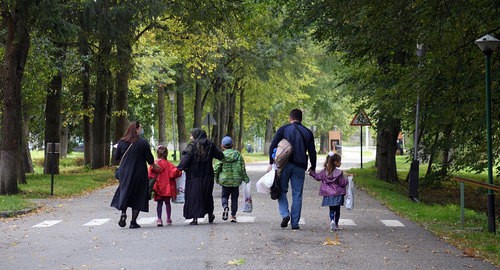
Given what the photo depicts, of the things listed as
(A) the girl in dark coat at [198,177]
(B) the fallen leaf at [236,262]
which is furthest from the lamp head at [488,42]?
(B) the fallen leaf at [236,262]

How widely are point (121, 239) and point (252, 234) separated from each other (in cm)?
197

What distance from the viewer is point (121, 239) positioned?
42.0 feet

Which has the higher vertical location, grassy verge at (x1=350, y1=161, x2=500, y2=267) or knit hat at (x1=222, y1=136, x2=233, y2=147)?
knit hat at (x1=222, y1=136, x2=233, y2=147)

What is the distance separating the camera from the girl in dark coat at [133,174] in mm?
14594

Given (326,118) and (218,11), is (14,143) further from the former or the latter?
(326,118)

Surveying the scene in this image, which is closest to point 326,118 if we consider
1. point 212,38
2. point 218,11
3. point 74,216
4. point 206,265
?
point 212,38

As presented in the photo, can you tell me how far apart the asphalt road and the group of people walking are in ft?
1.21

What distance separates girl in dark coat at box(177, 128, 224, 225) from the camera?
14.7m

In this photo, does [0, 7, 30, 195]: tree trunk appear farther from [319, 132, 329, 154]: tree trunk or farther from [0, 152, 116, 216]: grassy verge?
[319, 132, 329, 154]: tree trunk

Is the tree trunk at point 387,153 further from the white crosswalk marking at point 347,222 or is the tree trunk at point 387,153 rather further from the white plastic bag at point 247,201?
the white plastic bag at point 247,201

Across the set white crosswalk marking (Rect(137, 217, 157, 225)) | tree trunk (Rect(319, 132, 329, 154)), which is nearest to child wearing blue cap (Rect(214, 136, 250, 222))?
white crosswalk marking (Rect(137, 217, 157, 225))

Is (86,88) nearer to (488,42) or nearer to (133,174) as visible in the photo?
(133,174)

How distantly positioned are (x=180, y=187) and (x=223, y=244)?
354 centimetres

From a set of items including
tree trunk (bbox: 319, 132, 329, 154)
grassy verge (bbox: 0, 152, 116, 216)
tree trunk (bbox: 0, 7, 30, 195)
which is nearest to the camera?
grassy verge (bbox: 0, 152, 116, 216)
